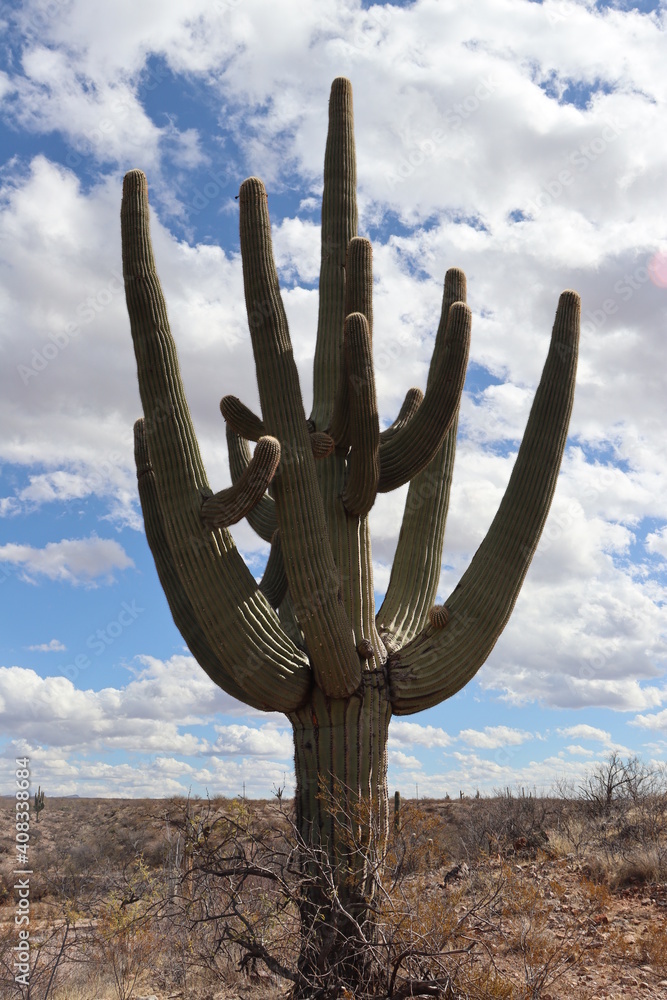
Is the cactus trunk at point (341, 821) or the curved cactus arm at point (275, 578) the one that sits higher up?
the curved cactus arm at point (275, 578)

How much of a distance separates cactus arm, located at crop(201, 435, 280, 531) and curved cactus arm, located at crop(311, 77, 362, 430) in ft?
6.40

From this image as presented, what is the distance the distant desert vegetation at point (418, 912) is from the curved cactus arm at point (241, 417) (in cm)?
323

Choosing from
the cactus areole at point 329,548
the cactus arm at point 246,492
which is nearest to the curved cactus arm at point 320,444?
the cactus areole at point 329,548

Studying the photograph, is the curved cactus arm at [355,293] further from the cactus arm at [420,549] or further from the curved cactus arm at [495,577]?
the curved cactus arm at [495,577]

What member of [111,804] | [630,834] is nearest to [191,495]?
[630,834]

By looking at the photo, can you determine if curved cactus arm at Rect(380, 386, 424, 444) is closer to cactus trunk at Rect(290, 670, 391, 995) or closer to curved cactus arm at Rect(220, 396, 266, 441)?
curved cactus arm at Rect(220, 396, 266, 441)

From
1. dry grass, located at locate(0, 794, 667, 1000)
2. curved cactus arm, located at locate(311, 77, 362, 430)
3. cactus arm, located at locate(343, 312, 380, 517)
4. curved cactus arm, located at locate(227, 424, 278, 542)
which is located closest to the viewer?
dry grass, located at locate(0, 794, 667, 1000)

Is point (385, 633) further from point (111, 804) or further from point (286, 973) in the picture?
point (111, 804)

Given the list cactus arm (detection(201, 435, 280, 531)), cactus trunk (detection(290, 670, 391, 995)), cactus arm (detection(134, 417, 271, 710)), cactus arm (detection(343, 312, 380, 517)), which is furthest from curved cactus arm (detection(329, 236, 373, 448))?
cactus trunk (detection(290, 670, 391, 995))

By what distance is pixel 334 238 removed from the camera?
8.31 m

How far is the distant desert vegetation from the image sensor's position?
18.8ft

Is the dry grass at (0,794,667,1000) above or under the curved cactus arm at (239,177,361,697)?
under

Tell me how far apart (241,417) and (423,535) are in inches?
86.0

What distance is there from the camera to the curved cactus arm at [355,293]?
23.5 feet
